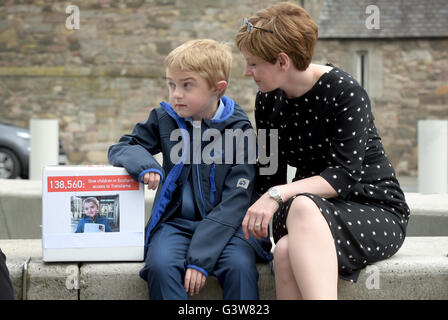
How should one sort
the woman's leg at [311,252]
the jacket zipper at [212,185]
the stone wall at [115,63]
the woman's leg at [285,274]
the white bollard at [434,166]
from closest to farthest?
1. the woman's leg at [311,252]
2. the woman's leg at [285,274]
3. the jacket zipper at [212,185]
4. the white bollard at [434,166]
5. the stone wall at [115,63]

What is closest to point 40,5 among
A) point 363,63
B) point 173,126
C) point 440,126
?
point 363,63

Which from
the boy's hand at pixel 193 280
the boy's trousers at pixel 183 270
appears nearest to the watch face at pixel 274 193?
the boy's trousers at pixel 183 270

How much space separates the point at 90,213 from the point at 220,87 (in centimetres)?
73

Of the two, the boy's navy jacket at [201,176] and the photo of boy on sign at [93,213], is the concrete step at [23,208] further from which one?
the photo of boy on sign at [93,213]

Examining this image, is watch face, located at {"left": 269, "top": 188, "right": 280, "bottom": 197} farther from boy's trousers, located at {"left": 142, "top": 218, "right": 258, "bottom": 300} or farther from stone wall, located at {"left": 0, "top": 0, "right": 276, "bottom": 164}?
stone wall, located at {"left": 0, "top": 0, "right": 276, "bottom": 164}

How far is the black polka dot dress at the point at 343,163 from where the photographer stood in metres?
2.79

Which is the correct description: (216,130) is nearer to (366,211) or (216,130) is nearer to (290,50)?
(290,50)

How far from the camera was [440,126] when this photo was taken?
8125 mm

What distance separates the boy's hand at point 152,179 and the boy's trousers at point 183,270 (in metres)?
0.21

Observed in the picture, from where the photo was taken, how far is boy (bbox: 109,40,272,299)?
2771 mm

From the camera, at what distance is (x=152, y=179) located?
2850 millimetres

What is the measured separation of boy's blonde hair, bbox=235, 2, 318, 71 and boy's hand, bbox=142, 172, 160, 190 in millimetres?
597

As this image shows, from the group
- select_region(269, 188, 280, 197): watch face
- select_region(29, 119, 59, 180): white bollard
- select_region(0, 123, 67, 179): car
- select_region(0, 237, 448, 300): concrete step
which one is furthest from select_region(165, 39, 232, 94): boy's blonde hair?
select_region(0, 123, 67, 179): car

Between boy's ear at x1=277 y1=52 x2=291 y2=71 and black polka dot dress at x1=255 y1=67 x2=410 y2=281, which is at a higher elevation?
boy's ear at x1=277 y1=52 x2=291 y2=71
